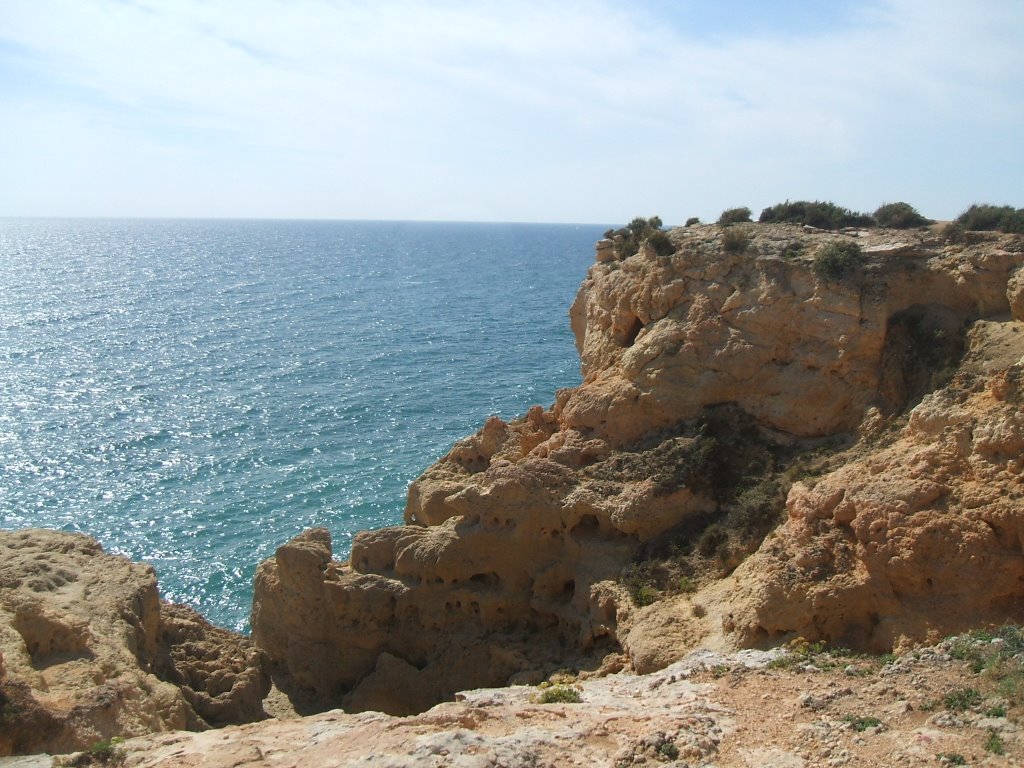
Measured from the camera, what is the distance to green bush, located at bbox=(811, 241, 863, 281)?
2250cm

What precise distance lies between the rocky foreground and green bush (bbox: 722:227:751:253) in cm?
24

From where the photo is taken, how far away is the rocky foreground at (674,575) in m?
12.9

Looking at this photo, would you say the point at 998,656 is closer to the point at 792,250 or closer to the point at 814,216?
the point at 792,250

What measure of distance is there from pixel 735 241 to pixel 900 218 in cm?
557

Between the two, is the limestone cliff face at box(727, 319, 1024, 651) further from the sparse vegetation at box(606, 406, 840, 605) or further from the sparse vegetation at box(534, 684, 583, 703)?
the sparse vegetation at box(534, 684, 583, 703)

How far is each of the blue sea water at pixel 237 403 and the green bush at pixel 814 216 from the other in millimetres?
20102

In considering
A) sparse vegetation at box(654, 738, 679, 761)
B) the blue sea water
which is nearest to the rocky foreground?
sparse vegetation at box(654, 738, 679, 761)

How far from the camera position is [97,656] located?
55.5ft

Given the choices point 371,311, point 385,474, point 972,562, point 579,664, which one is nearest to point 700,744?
point 972,562

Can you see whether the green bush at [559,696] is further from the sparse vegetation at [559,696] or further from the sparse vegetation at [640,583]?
the sparse vegetation at [640,583]

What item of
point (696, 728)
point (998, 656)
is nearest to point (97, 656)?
point (696, 728)

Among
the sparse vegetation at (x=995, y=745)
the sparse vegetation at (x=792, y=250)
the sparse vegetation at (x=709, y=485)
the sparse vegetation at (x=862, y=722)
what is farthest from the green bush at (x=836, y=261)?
the sparse vegetation at (x=995, y=745)

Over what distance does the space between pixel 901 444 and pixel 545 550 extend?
8.84m

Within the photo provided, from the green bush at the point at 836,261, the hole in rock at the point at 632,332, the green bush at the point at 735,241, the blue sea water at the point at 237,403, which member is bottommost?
the blue sea water at the point at 237,403
